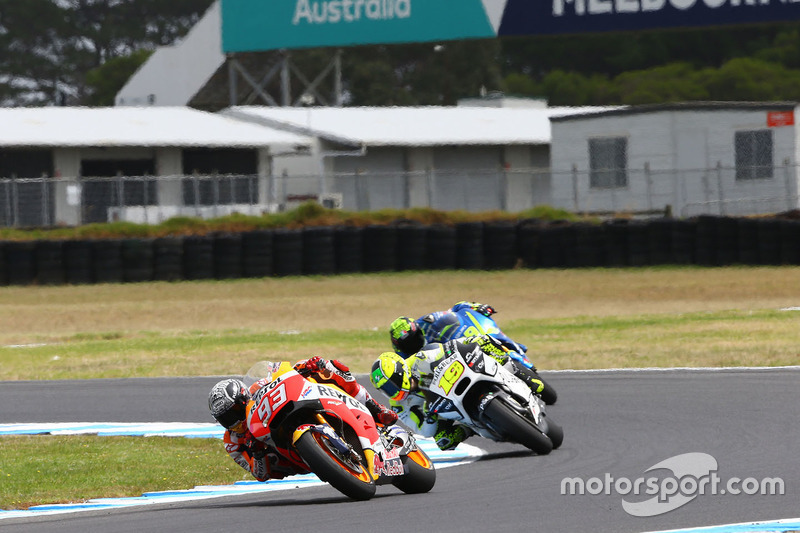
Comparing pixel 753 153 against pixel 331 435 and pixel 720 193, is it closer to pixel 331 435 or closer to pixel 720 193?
pixel 720 193

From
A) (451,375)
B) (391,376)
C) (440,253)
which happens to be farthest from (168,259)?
(391,376)

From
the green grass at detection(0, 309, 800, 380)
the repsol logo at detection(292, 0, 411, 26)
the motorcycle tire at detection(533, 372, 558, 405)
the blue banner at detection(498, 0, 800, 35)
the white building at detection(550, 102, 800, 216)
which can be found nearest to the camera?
the motorcycle tire at detection(533, 372, 558, 405)

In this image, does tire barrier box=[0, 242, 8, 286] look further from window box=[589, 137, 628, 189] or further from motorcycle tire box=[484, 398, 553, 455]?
motorcycle tire box=[484, 398, 553, 455]

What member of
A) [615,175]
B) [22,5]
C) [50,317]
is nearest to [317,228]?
[50,317]

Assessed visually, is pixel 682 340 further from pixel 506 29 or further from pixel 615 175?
pixel 506 29

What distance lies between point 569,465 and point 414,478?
4.82ft

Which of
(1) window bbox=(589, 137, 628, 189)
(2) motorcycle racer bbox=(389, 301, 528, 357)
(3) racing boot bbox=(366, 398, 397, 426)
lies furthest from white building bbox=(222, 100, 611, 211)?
(3) racing boot bbox=(366, 398, 397, 426)

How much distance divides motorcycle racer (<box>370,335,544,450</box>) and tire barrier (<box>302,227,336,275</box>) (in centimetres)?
1779

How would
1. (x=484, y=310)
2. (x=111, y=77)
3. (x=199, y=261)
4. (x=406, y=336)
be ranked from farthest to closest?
(x=111, y=77), (x=199, y=261), (x=484, y=310), (x=406, y=336)

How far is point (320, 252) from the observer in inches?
1104

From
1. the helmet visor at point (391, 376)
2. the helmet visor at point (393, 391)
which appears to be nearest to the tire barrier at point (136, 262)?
the helmet visor at point (393, 391)

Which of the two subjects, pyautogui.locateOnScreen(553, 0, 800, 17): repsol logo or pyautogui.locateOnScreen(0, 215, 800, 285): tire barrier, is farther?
pyautogui.locateOnScreen(553, 0, 800, 17): repsol logo

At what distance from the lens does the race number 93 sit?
9.67 m

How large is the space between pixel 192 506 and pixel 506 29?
33.9 meters
